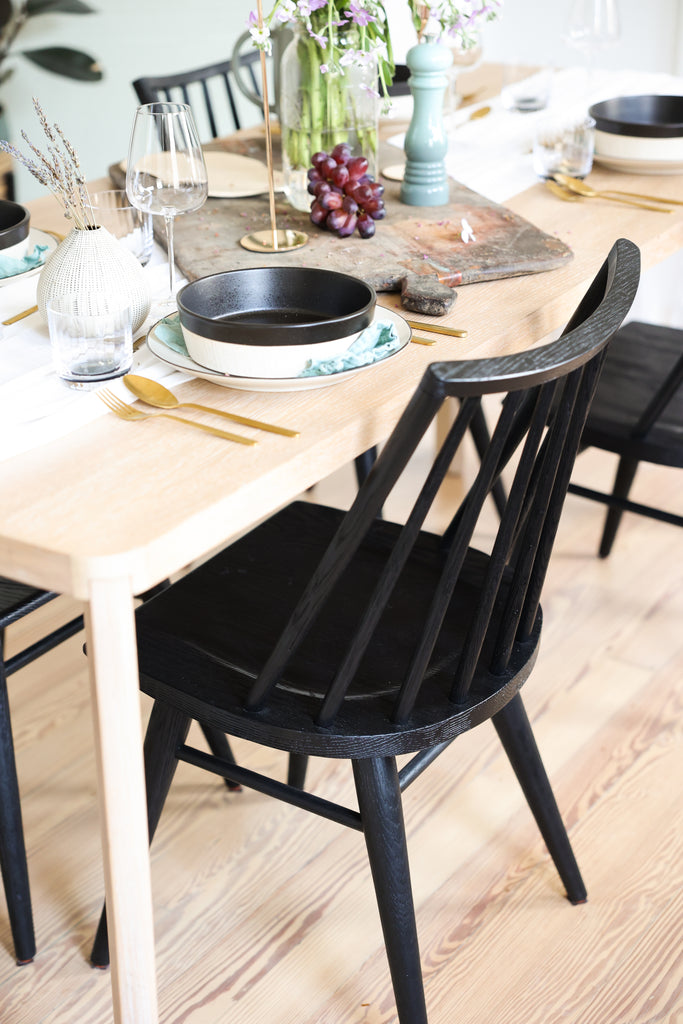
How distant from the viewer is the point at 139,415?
3.31 feet

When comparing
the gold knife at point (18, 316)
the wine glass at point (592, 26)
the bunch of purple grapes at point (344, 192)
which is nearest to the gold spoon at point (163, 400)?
the gold knife at point (18, 316)

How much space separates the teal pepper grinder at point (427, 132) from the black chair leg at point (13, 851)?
89 centimetres

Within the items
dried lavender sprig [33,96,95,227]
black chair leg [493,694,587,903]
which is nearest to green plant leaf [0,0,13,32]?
dried lavender sprig [33,96,95,227]

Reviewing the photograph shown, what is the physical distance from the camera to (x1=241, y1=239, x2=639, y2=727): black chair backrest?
845 millimetres

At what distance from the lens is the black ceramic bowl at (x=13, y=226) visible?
1320 millimetres

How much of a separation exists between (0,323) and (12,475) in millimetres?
375

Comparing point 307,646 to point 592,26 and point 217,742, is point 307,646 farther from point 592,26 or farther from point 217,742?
point 592,26

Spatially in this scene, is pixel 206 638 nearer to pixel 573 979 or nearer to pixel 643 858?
pixel 573 979

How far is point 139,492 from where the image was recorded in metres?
0.88

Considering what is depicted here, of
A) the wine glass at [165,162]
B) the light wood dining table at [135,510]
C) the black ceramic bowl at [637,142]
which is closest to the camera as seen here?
the light wood dining table at [135,510]

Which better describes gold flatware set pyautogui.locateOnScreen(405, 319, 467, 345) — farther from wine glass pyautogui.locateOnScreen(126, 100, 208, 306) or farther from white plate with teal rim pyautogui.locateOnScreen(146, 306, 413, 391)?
wine glass pyautogui.locateOnScreen(126, 100, 208, 306)

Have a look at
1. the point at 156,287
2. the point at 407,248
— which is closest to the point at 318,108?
the point at 407,248

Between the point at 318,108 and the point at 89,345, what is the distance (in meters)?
0.65

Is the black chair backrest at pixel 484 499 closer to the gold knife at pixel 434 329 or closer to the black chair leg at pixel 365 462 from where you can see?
the gold knife at pixel 434 329
